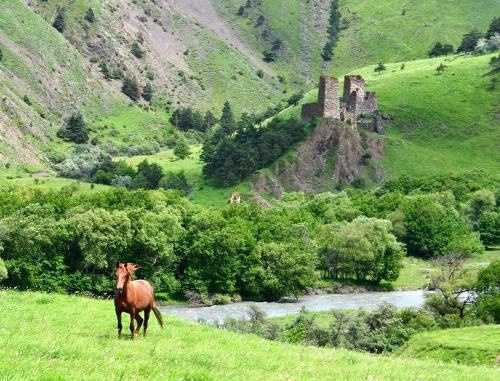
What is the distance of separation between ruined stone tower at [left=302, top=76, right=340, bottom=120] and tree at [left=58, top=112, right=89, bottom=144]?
6007 cm

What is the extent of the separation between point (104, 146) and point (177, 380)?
187 m

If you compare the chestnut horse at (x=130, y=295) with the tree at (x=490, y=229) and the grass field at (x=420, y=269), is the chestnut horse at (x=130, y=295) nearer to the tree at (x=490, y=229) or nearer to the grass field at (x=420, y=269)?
the grass field at (x=420, y=269)

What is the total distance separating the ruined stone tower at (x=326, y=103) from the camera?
6923 inches

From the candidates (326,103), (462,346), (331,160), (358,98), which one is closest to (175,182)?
(331,160)

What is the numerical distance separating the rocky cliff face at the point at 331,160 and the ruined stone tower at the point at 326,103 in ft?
12.6

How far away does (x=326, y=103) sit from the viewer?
586 feet

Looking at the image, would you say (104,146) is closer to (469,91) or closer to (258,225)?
(258,225)

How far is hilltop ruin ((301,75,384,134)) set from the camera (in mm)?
177250

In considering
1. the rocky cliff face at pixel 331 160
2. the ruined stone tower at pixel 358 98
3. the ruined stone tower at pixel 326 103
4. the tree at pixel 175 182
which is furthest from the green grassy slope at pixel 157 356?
the ruined stone tower at pixel 358 98

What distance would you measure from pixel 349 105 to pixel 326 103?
10403 millimetres

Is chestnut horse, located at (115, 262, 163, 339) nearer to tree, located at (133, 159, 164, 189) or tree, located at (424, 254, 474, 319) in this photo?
tree, located at (424, 254, 474, 319)

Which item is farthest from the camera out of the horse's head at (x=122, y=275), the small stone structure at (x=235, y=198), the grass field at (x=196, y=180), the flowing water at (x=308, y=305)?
the grass field at (x=196, y=180)

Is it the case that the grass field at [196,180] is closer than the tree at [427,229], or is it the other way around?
the tree at [427,229]

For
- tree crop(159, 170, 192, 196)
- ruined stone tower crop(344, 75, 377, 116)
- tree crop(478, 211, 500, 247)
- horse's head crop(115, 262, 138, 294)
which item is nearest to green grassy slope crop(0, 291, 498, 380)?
horse's head crop(115, 262, 138, 294)
